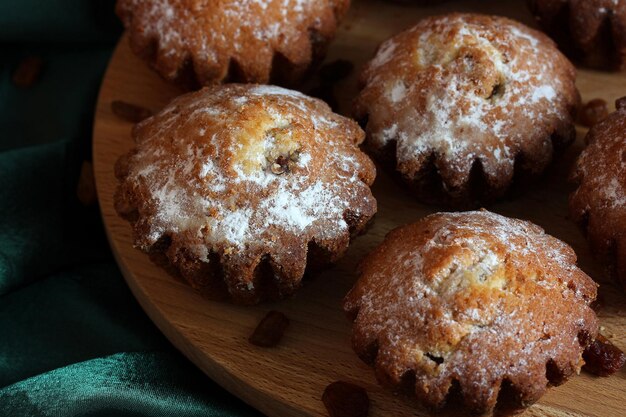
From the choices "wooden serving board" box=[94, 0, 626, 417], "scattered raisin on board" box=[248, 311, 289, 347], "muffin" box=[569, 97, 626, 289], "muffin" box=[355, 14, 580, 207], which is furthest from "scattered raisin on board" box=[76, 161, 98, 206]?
"muffin" box=[569, 97, 626, 289]

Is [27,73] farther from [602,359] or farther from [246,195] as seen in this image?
[602,359]

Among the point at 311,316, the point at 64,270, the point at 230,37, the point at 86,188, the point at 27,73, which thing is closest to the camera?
the point at 311,316

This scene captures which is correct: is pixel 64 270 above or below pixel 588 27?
below

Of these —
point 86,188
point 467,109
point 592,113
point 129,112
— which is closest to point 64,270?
point 86,188

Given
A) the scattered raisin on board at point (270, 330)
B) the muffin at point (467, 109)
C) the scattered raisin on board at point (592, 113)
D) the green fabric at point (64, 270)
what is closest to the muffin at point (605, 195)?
the muffin at point (467, 109)

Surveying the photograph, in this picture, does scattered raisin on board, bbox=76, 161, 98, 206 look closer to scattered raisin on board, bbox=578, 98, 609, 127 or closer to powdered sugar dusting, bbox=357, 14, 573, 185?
powdered sugar dusting, bbox=357, 14, 573, 185

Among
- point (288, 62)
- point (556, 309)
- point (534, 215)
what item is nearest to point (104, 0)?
point (288, 62)
